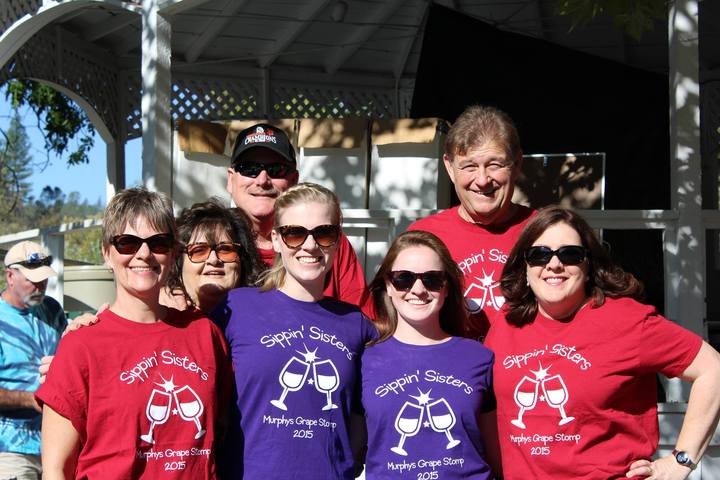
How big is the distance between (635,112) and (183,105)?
471 centimetres

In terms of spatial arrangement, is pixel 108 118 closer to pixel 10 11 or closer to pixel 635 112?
pixel 10 11

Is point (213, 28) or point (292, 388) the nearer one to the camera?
point (292, 388)

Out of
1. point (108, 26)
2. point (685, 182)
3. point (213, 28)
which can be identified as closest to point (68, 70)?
point (108, 26)

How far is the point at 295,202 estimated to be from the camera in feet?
10.4

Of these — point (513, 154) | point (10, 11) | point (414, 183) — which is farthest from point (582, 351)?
point (10, 11)

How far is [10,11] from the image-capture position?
6363 millimetres

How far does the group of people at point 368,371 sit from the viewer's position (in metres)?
2.80

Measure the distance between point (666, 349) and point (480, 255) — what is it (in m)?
0.85

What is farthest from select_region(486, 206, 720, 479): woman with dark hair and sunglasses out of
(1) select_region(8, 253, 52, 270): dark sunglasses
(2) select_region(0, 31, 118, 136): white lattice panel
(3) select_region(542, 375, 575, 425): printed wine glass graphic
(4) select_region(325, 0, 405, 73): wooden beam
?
(4) select_region(325, 0, 405, 73): wooden beam

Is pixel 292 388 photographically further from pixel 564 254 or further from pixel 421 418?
pixel 564 254

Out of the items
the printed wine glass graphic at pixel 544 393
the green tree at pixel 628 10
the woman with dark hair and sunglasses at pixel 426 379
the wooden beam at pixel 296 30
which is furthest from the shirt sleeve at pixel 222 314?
the wooden beam at pixel 296 30

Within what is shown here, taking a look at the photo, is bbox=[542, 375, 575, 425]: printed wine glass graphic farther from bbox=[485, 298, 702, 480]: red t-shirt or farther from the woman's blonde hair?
the woman's blonde hair

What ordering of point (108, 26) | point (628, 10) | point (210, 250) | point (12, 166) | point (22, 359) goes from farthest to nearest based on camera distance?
1. point (12, 166)
2. point (108, 26)
3. point (22, 359)
4. point (628, 10)
5. point (210, 250)

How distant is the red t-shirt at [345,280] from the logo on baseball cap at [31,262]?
9.13ft
